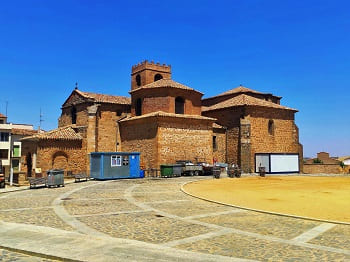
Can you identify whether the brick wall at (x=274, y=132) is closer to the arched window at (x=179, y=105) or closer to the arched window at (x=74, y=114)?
the arched window at (x=179, y=105)

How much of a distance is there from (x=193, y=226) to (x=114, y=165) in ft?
63.4

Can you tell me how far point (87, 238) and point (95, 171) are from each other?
20697 millimetres

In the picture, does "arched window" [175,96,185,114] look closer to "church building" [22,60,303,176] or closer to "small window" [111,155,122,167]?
"church building" [22,60,303,176]

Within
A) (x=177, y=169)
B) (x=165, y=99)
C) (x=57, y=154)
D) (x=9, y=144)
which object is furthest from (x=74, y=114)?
(x=9, y=144)

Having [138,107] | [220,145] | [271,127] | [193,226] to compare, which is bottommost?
[193,226]

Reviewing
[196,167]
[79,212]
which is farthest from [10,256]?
[196,167]

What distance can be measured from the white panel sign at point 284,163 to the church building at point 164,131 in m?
0.46

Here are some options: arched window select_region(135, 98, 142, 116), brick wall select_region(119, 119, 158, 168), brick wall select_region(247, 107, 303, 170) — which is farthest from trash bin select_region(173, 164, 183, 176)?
brick wall select_region(247, 107, 303, 170)

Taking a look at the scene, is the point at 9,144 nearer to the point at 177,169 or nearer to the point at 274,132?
the point at 177,169

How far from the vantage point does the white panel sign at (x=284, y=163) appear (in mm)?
36031

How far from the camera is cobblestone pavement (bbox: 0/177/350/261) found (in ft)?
23.1

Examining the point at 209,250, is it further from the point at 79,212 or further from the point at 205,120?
the point at 205,120

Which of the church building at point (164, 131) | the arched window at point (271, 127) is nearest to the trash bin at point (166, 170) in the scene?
the church building at point (164, 131)

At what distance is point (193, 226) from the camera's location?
377 inches
